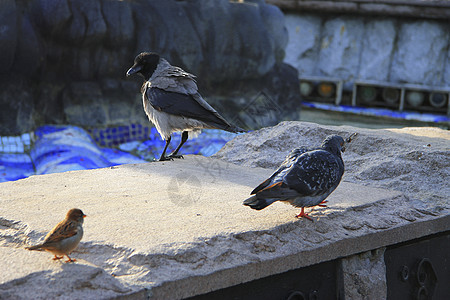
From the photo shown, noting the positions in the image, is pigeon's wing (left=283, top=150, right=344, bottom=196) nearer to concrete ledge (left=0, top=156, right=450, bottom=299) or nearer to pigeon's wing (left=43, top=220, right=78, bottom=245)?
concrete ledge (left=0, top=156, right=450, bottom=299)

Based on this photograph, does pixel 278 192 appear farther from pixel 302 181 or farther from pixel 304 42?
pixel 304 42

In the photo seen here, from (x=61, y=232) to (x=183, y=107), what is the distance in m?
2.06

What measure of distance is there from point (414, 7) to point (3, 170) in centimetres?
929

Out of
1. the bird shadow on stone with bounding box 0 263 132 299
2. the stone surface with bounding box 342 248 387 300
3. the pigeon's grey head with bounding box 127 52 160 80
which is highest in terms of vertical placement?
the pigeon's grey head with bounding box 127 52 160 80

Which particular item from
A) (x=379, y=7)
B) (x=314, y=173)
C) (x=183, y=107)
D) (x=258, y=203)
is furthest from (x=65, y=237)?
(x=379, y=7)

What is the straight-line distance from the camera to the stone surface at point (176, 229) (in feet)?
5.54

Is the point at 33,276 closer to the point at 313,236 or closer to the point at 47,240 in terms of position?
the point at 47,240

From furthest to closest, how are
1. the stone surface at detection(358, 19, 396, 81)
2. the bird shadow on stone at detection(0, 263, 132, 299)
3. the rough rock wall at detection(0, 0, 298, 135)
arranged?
the stone surface at detection(358, 19, 396, 81)
the rough rock wall at detection(0, 0, 298, 135)
the bird shadow on stone at detection(0, 263, 132, 299)

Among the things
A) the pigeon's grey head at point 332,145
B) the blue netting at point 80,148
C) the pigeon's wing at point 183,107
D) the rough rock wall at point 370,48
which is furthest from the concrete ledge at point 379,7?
the pigeon's grey head at point 332,145

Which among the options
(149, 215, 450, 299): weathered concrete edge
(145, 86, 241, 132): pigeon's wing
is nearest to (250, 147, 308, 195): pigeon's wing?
(149, 215, 450, 299): weathered concrete edge

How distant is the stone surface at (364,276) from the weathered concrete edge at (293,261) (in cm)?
8

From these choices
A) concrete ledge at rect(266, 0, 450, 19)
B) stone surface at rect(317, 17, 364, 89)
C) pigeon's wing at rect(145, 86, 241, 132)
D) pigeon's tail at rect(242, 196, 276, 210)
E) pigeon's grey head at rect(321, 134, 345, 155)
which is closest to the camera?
pigeon's tail at rect(242, 196, 276, 210)

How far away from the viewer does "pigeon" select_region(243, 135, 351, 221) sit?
1993mm

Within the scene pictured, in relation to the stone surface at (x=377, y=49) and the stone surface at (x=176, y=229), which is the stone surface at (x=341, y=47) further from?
the stone surface at (x=176, y=229)
